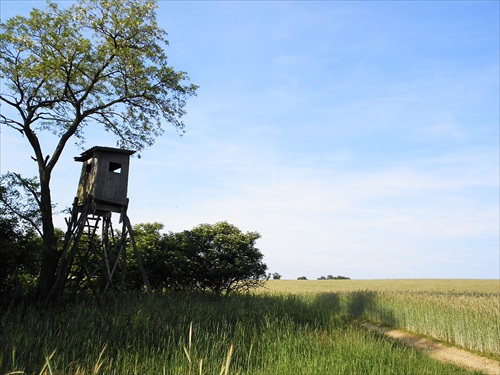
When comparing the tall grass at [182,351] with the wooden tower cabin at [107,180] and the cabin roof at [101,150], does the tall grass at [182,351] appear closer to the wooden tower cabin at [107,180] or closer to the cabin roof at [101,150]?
the wooden tower cabin at [107,180]

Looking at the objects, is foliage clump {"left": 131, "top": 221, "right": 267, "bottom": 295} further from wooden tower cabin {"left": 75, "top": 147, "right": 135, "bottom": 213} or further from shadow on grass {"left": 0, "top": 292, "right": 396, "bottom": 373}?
shadow on grass {"left": 0, "top": 292, "right": 396, "bottom": 373}

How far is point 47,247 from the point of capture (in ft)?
61.2

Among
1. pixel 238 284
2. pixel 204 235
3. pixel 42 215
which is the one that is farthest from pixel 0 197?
pixel 238 284

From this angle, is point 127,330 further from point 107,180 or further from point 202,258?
point 202,258

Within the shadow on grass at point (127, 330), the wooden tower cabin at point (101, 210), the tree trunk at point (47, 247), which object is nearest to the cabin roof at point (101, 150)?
the wooden tower cabin at point (101, 210)

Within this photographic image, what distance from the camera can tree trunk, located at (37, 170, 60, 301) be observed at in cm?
1862

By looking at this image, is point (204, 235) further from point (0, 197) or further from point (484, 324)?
point (484, 324)

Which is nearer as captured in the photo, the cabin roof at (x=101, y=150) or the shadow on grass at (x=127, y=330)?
the shadow on grass at (x=127, y=330)

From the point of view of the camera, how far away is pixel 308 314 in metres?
15.0

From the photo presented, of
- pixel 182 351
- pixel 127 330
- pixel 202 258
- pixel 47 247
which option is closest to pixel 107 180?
pixel 47 247

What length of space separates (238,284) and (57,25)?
53.5 feet

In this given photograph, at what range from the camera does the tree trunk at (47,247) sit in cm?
1862

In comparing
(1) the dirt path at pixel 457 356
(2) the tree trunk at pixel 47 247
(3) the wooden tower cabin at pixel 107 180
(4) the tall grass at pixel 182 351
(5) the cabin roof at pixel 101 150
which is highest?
(5) the cabin roof at pixel 101 150

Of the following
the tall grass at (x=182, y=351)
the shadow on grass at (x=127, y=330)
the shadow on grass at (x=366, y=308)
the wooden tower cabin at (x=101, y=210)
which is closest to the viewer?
the tall grass at (x=182, y=351)
